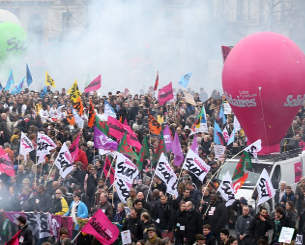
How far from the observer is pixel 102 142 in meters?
18.5

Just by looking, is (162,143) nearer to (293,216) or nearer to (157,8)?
(293,216)

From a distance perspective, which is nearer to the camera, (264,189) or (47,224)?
(47,224)

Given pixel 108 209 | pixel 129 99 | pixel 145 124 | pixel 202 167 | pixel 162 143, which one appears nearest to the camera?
pixel 108 209

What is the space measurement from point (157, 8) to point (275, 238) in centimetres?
4892

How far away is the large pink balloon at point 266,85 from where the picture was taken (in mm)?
20172

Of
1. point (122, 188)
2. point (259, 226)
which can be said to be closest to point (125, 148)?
point (122, 188)

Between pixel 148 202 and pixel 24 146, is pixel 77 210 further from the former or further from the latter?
pixel 24 146

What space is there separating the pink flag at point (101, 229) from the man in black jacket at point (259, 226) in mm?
2545

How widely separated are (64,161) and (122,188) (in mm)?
1970

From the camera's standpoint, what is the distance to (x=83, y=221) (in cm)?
1410

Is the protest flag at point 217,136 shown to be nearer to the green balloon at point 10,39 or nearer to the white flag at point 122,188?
the white flag at point 122,188

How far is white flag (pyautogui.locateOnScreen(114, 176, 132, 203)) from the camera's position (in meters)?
15.6

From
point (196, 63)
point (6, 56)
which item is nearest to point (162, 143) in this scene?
point (6, 56)

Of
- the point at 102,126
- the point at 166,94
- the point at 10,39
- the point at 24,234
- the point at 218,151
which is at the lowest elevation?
the point at 24,234
